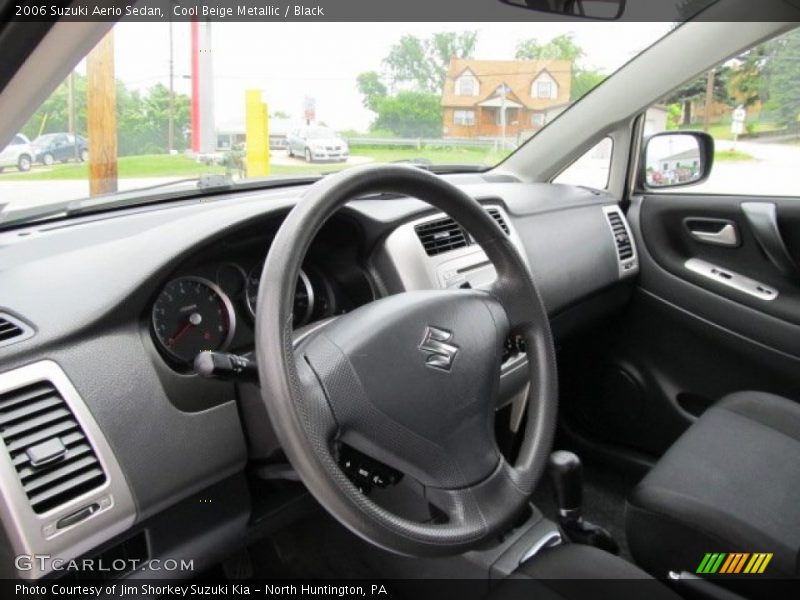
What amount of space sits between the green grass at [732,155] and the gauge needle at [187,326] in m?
2.08

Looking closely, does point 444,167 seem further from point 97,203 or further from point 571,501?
point 571,501

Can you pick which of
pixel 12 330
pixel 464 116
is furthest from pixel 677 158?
pixel 12 330

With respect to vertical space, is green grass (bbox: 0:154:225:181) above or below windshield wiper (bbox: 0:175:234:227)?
above

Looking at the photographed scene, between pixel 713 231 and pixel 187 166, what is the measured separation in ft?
6.22

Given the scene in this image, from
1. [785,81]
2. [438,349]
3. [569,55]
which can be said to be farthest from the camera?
[569,55]

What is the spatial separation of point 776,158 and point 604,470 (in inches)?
52.3

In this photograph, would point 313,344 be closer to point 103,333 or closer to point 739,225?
point 103,333

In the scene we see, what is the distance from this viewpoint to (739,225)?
7.90 ft

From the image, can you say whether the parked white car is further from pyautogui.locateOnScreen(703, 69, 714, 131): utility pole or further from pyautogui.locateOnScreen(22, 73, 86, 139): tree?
pyautogui.locateOnScreen(703, 69, 714, 131): utility pole

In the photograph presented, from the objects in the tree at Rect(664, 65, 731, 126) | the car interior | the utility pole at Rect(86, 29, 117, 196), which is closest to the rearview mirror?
the car interior

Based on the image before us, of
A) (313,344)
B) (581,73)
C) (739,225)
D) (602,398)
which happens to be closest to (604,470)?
(602,398)

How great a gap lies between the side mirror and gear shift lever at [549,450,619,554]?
1.63 meters

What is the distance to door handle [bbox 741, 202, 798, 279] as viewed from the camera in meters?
2.29

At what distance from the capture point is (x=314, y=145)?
6.84ft
